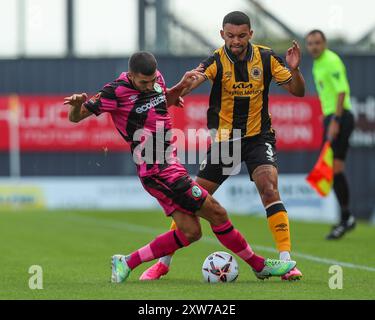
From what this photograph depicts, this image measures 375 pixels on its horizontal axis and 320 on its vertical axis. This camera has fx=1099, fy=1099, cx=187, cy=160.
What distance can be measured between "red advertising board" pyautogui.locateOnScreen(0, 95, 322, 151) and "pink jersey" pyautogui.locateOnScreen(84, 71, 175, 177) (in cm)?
1421

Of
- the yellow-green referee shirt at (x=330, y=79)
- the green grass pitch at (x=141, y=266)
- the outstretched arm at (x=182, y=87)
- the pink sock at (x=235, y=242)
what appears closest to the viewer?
the green grass pitch at (x=141, y=266)

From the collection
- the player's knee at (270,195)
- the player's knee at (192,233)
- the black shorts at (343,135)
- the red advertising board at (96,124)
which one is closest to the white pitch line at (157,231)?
the player's knee at (270,195)

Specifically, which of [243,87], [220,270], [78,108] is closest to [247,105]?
[243,87]

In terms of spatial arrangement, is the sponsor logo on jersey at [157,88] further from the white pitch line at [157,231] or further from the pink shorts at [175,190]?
the white pitch line at [157,231]

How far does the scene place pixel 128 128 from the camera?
28.1 feet

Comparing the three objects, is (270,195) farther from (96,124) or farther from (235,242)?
(96,124)

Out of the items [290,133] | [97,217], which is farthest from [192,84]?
[290,133]

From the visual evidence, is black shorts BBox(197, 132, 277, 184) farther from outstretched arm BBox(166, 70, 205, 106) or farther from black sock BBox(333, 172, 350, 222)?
black sock BBox(333, 172, 350, 222)

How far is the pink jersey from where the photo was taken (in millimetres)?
8445

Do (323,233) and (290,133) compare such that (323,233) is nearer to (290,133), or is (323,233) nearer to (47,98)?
(290,133)

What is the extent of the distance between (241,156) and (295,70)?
2.95 ft

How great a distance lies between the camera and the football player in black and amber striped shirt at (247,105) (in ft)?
29.9

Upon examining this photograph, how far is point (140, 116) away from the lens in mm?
8516
